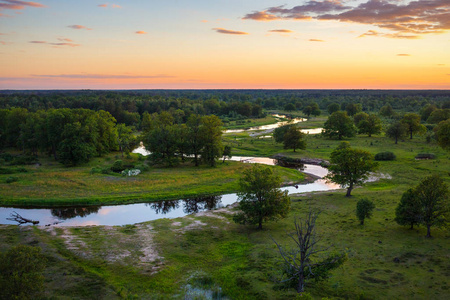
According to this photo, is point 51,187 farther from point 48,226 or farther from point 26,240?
point 26,240

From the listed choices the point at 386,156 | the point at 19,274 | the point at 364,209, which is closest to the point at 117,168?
the point at 19,274

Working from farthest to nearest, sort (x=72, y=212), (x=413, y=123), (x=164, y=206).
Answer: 1. (x=413, y=123)
2. (x=164, y=206)
3. (x=72, y=212)

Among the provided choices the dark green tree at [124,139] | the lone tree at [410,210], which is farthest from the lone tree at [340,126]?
the lone tree at [410,210]

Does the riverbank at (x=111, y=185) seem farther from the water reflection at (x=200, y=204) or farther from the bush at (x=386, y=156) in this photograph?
the bush at (x=386, y=156)

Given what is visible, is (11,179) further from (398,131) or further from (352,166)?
(398,131)

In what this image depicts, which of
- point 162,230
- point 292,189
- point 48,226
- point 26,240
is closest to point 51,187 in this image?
point 48,226

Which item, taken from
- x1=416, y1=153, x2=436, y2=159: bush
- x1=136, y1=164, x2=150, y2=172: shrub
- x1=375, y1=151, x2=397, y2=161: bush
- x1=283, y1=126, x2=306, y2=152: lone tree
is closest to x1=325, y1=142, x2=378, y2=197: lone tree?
x1=375, y1=151, x2=397, y2=161: bush
